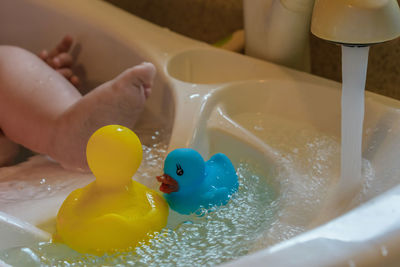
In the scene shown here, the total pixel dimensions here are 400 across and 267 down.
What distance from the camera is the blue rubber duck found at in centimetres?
64

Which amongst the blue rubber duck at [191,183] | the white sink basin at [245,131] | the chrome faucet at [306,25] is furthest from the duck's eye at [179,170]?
the chrome faucet at [306,25]

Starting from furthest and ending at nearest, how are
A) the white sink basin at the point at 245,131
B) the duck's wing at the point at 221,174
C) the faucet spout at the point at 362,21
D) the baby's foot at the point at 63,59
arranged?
the baby's foot at the point at 63,59 → the duck's wing at the point at 221,174 → the faucet spout at the point at 362,21 → the white sink basin at the point at 245,131

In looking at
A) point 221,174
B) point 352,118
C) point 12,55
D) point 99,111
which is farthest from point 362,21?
point 12,55

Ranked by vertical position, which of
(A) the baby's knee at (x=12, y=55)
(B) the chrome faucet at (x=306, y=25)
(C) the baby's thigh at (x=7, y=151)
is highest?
(B) the chrome faucet at (x=306, y=25)

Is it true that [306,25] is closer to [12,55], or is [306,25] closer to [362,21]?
[362,21]

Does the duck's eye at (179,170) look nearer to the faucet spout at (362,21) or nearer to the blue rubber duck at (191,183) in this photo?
the blue rubber duck at (191,183)

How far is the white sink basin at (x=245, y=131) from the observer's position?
0.44 metres

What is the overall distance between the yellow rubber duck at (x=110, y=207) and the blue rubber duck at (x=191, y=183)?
0.11 ft

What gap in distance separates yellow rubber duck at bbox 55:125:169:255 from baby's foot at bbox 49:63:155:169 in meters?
0.18

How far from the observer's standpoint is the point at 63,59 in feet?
3.42

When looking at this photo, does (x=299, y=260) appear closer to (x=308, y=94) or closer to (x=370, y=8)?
(x=370, y=8)

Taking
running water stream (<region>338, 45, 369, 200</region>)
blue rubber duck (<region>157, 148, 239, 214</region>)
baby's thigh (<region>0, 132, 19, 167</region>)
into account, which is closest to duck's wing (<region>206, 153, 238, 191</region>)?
blue rubber duck (<region>157, 148, 239, 214</region>)

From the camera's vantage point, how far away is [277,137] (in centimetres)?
80

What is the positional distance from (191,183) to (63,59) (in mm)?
520
